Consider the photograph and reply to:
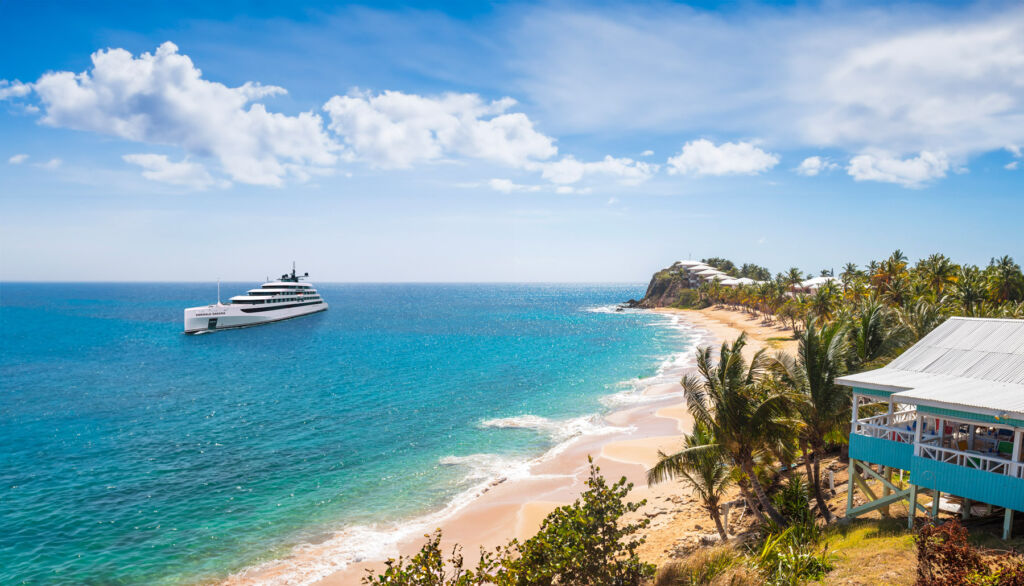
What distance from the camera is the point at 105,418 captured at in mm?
40281

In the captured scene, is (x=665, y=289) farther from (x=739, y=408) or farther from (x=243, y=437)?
(x=739, y=408)

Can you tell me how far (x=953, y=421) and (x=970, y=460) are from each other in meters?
A: 3.41

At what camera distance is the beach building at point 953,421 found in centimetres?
1343

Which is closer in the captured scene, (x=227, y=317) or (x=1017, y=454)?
(x=1017, y=454)

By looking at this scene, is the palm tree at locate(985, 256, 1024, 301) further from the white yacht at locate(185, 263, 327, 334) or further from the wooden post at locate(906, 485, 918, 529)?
the white yacht at locate(185, 263, 327, 334)

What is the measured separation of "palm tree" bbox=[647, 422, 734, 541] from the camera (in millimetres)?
17531

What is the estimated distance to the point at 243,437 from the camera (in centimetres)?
3581

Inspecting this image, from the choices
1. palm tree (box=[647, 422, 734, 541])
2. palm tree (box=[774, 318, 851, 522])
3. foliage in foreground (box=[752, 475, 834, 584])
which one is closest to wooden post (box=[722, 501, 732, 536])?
palm tree (box=[647, 422, 734, 541])

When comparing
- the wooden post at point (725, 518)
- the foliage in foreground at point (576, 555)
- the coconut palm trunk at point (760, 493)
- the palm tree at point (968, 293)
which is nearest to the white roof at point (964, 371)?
the coconut palm trunk at point (760, 493)

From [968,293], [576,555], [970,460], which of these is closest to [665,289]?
[968,293]

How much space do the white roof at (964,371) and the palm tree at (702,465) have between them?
4.67 meters

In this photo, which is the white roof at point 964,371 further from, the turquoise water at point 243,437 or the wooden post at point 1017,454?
the turquoise water at point 243,437

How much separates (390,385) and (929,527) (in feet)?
150

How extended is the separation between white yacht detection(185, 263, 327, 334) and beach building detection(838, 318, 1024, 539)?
97.7 metres
